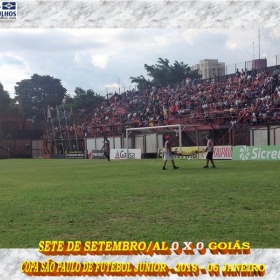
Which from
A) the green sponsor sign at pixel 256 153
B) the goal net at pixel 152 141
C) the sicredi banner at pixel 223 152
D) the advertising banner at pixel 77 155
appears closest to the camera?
the green sponsor sign at pixel 256 153

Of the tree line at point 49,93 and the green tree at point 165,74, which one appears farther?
the green tree at point 165,74

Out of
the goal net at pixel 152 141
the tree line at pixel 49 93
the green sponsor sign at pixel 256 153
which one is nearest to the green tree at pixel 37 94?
the tree line at pixel 49 93

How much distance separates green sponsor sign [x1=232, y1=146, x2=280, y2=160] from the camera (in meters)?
22.2

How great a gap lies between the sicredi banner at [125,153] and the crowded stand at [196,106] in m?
6.50

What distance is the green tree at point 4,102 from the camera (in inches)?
286

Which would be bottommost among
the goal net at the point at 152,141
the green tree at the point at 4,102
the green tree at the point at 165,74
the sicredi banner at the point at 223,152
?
the sicredi banner at the point at 223,152

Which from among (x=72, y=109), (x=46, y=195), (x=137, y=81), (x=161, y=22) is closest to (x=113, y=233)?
(x=161, y=22)

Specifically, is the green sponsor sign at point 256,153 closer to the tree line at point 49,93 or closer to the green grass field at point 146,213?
the green grass field at point 146,213

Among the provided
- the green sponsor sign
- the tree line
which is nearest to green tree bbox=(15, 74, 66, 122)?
the tree line

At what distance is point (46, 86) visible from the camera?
8.13 metres

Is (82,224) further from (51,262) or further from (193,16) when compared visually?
(193,16)

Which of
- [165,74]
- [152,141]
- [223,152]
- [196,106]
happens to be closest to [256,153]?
[223,152]

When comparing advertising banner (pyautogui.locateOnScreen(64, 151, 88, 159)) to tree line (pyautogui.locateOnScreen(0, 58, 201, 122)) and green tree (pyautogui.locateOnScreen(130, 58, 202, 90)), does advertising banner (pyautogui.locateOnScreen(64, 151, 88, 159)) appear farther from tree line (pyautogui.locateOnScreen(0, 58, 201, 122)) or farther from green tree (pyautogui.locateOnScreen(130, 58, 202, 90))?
tree line (pyautogui.locateOnScreen(0, 58, 201, 122))

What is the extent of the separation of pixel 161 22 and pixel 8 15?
2219mm
